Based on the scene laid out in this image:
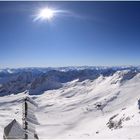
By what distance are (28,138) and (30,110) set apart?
1.30m

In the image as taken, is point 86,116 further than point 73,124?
Yes

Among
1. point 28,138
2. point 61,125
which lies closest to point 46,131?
point 61,125

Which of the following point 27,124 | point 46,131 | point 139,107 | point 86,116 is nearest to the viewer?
point 27,124

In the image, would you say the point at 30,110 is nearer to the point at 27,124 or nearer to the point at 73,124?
the point at 27,124

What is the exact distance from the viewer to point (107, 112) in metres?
200

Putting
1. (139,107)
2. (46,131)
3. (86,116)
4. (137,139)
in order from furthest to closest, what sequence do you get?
(86,116) → (46,131) → (139,107) → (137,139)

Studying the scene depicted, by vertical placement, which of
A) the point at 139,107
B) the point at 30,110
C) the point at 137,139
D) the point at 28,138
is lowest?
the point at 28,138

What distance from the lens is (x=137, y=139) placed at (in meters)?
42.6

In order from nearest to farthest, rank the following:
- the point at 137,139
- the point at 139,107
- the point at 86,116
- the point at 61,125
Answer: the point at 137,139
the point at 139,107
the point at 61,125
the point at 86,116

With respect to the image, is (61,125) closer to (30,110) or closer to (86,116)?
(86,116)

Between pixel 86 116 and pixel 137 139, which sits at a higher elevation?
pixel 86 116

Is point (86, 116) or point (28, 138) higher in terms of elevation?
point (86, 116)

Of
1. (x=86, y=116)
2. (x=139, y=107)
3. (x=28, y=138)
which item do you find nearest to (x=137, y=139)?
(x=28, y=138)

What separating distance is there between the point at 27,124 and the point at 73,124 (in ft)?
559
